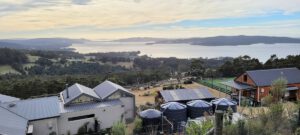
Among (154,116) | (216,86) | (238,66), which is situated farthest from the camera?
(238,66)

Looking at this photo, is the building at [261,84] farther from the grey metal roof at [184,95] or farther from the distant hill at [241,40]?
the distant hill at [241,40]

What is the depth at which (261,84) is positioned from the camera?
82.9 ft

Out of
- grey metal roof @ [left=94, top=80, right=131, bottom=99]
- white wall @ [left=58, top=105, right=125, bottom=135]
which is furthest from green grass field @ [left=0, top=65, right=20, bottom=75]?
white wall @ [left=58, top=105, right=125, bottom=135]

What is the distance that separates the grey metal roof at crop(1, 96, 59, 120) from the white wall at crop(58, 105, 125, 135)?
0.82 m

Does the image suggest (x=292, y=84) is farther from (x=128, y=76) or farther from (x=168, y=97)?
(x=128, y=76)

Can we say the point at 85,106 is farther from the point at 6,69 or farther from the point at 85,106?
the point at 6,69

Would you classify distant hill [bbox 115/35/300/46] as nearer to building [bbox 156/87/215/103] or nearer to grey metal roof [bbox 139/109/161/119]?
building [bbox 156/87/215/103]

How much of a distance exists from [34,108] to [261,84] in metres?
18.8

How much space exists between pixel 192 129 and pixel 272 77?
20110 mm

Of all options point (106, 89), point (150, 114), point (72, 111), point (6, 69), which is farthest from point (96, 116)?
point (6, 69)

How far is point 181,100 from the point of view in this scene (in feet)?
77.1

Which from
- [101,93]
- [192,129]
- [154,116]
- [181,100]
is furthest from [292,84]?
[192,129]

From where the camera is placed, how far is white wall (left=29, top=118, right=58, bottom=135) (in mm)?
17609

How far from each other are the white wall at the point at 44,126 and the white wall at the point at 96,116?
454 mm
